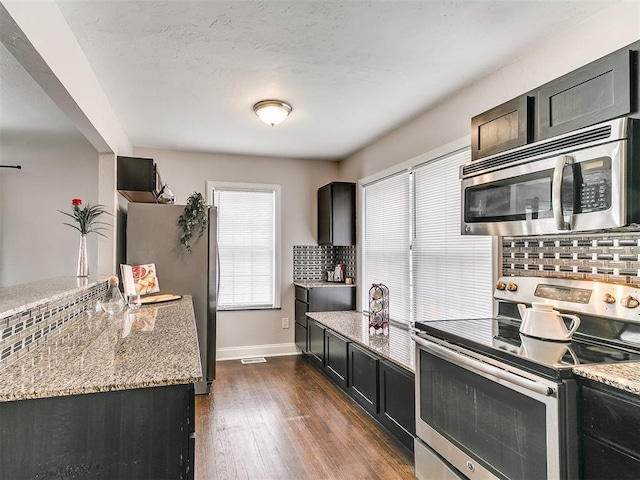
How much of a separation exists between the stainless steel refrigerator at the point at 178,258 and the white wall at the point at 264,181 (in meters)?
1.09

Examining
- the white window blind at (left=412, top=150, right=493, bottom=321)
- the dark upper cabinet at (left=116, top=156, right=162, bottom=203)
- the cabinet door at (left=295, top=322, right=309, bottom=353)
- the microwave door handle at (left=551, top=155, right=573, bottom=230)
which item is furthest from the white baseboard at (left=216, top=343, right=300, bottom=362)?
the microwave door handle at (left=551, top=155, right=573, bottom=230)

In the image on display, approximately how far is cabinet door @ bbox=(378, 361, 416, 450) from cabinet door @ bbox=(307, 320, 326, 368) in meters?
1.28

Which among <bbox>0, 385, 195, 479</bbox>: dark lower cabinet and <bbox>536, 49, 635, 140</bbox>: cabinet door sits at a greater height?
<bbox>536, 49, 635, 140</bbox>: cabinet door

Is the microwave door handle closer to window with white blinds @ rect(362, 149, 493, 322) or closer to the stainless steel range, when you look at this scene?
the stainless steel range

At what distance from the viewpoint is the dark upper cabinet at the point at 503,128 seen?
2010 mm

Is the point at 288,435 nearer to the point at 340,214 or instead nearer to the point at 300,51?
the point at 300,51

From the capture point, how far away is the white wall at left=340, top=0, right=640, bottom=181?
6.35 ft

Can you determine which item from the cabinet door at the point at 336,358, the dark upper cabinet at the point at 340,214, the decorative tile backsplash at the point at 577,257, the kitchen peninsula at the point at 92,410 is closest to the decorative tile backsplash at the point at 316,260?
the dark upper cabinet at the point at 340,214

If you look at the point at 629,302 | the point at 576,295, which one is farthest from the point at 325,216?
the point at 629,302

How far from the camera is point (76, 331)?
6.42ft

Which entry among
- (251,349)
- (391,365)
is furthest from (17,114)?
(391,365)

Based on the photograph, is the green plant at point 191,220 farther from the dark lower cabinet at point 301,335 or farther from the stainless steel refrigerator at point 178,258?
the dark lower cabinet at point 301,335

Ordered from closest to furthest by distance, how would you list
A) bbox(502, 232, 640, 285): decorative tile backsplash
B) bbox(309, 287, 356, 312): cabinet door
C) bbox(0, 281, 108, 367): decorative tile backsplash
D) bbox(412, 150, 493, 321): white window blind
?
bbox(0, 281, 108, 367): decorative tile backsplash → bbox(502, 232, 640, 285): decorative tile backsplash → bbox(412, 150, 493, 321): white window blind → bbox(309, 287, 356, 312): cabinet door

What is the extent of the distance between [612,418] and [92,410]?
5.19ft
